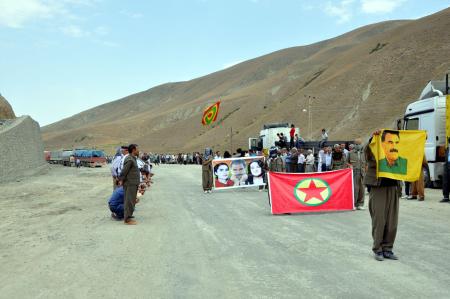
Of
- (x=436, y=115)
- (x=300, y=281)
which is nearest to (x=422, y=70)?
(x=436, y=115)

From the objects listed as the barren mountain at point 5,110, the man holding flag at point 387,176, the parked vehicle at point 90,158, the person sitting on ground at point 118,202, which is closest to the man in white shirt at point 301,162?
the person sitting on ground at point 118,202

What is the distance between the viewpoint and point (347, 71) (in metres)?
84.3

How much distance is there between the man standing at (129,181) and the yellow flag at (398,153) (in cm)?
599

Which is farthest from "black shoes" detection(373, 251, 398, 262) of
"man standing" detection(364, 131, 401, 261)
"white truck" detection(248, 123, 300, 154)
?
"white truck" detection(248, 123, 300, 154)

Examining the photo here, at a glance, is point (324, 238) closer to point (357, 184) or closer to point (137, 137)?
point (357, 184)

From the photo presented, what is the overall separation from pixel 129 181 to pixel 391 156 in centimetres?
630

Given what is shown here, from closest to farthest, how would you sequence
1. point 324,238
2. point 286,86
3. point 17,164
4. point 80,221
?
point 324,238 → point 80,221 → point 17,164 → point 286,86

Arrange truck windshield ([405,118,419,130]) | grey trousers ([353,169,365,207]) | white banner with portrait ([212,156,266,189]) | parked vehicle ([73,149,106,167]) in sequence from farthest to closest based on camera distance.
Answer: parked vehicle ([73,149,106,167])
white banner with portrait ([212,156,266,189])
truck windshield ([405,118,419,130])
grey trousers ([353,169,365,207])

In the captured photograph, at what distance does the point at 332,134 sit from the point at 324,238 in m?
56.6

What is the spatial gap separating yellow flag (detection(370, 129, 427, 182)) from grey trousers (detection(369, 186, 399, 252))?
0.27 m

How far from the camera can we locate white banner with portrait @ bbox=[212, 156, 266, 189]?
69.5ft

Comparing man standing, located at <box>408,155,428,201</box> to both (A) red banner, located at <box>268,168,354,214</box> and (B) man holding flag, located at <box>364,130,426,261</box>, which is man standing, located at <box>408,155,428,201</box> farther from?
(B) man holding flag, located at <box>364,130,426,261</box>

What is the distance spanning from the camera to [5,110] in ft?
157

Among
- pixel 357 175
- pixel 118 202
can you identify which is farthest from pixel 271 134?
pixel 118 202
